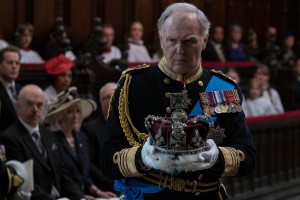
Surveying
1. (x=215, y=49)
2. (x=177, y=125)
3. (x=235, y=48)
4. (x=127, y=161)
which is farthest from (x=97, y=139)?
(x=235, y=48)

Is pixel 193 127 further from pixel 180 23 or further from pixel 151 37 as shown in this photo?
pixel 151 37

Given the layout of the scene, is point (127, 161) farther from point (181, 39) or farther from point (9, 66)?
point (9, 66)

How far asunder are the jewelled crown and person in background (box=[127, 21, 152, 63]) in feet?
20.8

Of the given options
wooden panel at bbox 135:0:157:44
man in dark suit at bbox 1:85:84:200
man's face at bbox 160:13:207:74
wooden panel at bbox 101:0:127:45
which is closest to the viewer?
man's face at bbox 160:13:207:74

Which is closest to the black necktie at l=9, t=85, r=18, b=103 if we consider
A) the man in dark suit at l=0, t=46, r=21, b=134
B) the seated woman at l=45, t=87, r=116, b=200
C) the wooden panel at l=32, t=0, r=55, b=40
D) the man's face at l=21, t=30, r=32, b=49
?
the man in dark suit at l=0, t=46, r=21, b=134

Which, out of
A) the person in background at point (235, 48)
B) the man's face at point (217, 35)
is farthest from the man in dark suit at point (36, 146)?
the person in background at point (235, 48)

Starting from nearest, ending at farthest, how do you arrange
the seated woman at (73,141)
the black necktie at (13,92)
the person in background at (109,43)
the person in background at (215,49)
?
the seated woman at (73,141) < the black necktie at (13,92) < the person in background at (109,43) < the person in background at (215,49)

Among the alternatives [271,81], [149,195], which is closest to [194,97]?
[149,195]

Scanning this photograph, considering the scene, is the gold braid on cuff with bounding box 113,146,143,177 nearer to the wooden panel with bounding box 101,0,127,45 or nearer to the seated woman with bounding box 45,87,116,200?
the seated woman with bounding box 45,87,116,200

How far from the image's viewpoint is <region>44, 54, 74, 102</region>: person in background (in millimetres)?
5988

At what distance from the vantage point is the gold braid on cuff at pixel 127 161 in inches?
97.0

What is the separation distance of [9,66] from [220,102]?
326 centimetres

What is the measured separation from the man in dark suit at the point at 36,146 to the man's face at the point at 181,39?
228cm

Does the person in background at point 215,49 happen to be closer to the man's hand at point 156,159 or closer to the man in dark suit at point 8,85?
the man in dark suit at point 8,85
